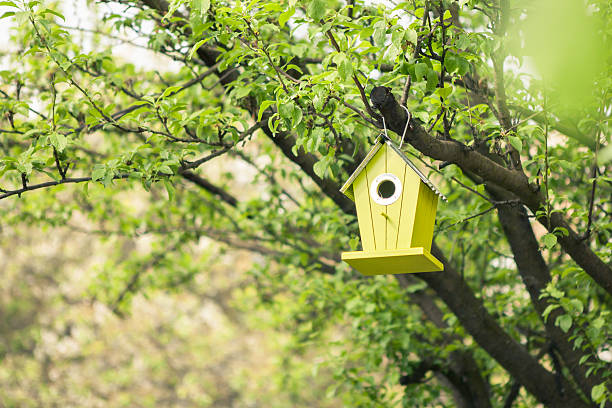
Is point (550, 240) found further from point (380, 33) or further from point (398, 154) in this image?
point (380, 33)

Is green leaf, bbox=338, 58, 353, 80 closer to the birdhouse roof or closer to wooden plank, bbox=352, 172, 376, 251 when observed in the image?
the birdhouse roof

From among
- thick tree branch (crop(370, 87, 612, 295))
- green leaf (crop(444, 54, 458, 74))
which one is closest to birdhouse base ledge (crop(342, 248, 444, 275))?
thick tree branch (crop(370, 87, 612, 295))

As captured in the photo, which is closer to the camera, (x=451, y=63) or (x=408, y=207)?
(x=451, y=63)

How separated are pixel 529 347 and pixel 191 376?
10.2 meters

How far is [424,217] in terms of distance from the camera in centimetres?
217

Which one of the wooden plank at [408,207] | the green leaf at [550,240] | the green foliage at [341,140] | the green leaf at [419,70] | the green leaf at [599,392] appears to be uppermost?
the green foliage at [341,140]

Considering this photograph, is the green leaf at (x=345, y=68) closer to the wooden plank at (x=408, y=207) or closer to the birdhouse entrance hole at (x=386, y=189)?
the wooden plank at (x=408, y=207)

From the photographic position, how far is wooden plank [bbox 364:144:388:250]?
6.94 ft

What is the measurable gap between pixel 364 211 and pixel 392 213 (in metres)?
0.12

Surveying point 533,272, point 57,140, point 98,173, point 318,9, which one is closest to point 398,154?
point 318,9

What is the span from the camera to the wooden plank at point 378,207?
83.3 inches

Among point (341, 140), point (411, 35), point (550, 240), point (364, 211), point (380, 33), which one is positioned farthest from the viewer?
point (341, 140)

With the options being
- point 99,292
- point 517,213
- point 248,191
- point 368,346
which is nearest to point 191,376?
point 248,191

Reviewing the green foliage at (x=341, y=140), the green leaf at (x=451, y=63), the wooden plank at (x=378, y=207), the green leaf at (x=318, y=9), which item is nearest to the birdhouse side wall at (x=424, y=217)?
the wooden plank at (x=378, y=207)
